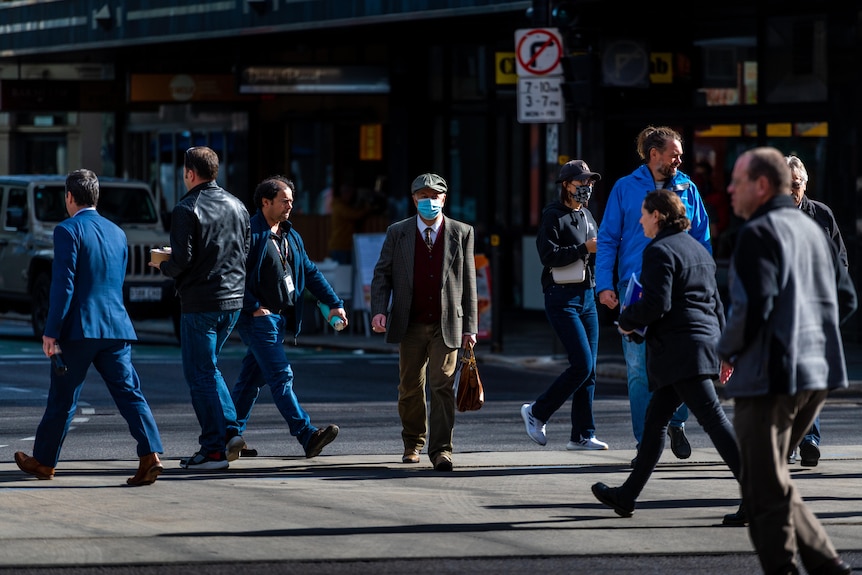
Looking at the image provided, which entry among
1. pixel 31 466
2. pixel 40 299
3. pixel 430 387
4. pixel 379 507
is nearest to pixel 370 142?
pixel 40 299

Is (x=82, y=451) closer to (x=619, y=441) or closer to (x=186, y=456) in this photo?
(x=186, y=456)

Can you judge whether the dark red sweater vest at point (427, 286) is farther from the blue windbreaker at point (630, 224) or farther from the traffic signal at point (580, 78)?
the traffic signal at point (580, 78)

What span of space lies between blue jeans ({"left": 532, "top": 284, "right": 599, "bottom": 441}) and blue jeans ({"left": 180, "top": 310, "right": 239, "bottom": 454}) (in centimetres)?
214

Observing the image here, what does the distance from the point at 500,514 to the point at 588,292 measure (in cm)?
287

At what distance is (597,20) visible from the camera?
2130 cm

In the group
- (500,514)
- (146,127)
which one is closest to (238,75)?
(146,127)

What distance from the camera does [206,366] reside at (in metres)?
9.90

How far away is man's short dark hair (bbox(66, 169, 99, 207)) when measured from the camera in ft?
31.2

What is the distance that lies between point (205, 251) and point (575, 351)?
2.52m

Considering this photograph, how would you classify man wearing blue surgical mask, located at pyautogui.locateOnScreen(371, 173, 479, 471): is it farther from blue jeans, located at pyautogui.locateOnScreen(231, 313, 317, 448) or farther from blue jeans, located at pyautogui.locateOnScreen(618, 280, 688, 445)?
blue jeans, located at pyautogui.locateOnScreen(618, 280, 688, 445)

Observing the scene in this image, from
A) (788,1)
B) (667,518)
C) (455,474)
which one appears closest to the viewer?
(667,518)

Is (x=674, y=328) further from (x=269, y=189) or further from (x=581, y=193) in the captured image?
(x=269, y=189)

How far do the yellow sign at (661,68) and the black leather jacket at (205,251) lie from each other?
475 inches

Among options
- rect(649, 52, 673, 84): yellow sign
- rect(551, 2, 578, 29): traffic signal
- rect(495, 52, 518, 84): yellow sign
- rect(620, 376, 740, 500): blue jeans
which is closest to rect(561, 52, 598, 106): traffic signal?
rect(551, 2, 578, 29): traffic signal
